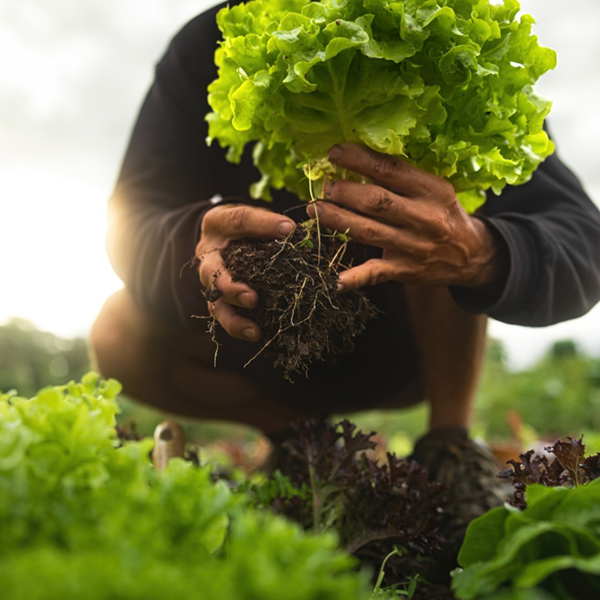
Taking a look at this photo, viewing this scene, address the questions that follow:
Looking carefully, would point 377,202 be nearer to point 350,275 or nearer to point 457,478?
point 350,275

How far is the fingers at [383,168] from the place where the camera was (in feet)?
5.08

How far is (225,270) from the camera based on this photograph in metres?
1.57

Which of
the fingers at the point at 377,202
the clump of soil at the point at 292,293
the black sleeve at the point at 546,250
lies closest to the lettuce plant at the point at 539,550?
the clump of soil at the point at 292,293

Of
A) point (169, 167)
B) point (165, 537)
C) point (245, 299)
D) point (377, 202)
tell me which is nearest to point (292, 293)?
point (245, 299)

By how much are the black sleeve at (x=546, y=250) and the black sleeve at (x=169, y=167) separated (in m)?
1.16

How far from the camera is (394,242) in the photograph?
1.62 metres

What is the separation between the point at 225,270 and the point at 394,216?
0.56m

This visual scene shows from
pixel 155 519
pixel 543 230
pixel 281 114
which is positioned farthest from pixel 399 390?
pixel 155 519

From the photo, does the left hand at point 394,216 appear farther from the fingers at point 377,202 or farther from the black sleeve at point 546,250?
the black sleeve at point 546,250

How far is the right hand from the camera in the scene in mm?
1531

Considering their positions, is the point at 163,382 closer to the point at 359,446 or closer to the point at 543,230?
the point at 359,446

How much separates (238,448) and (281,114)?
14.9ft

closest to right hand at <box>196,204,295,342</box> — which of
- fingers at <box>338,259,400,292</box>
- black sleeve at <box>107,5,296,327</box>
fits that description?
fingers at <box>338,259,400,292</box>

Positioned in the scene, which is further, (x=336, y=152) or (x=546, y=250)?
(x=546, y=250)
